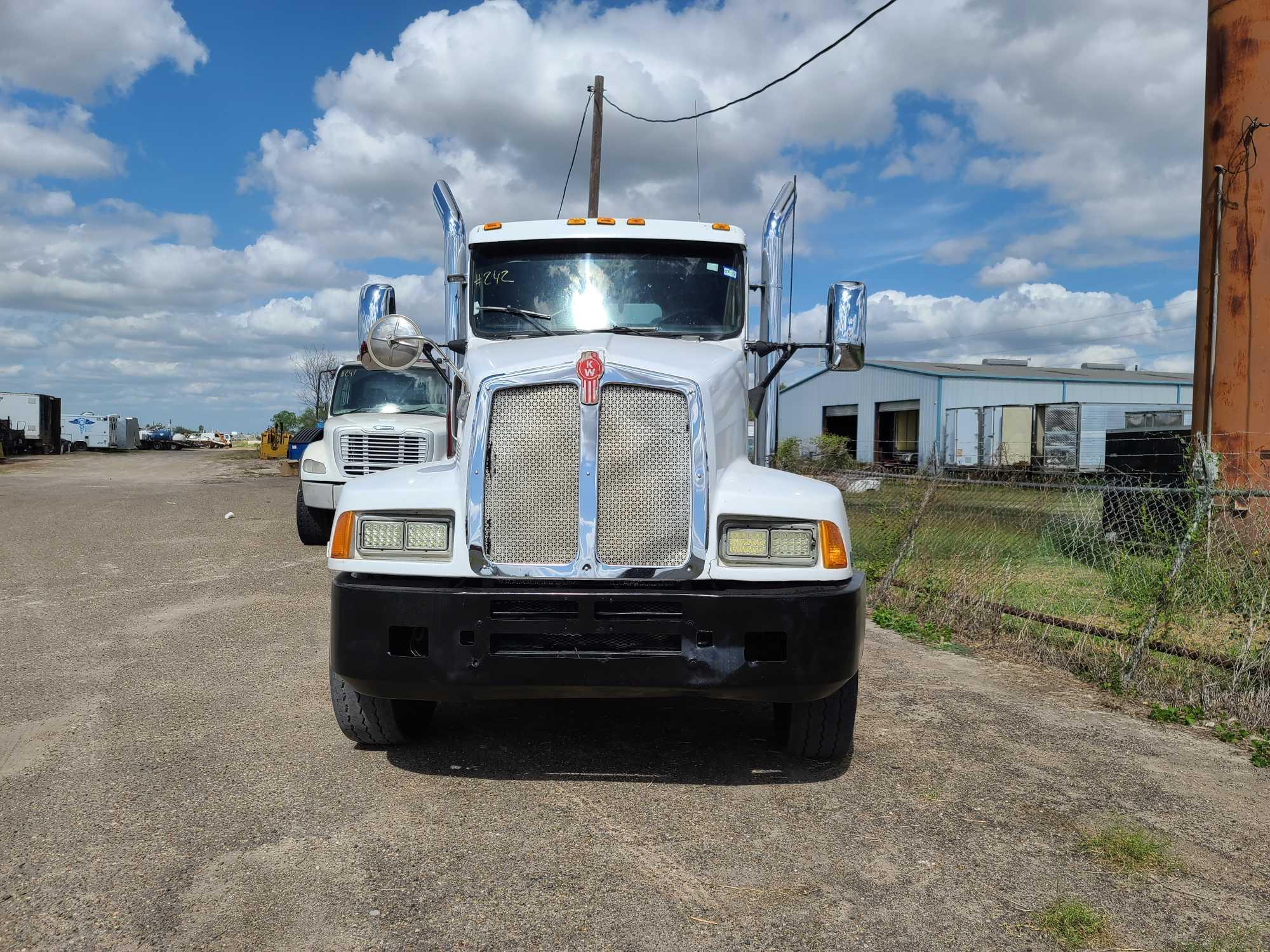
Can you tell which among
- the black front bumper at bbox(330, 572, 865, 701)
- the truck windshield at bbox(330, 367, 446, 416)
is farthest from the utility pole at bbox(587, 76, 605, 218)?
the black front bumper at bbox(330, 572, 865, 701)

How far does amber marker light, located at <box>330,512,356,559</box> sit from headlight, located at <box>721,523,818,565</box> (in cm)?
146

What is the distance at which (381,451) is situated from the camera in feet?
38.3

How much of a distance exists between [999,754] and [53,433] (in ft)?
185

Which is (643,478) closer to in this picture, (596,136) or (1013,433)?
(596,136)

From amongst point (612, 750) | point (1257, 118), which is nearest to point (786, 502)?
point (612, 750)

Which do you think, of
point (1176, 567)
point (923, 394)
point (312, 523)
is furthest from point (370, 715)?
point (923, 394)

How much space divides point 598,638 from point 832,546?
0.97 meters

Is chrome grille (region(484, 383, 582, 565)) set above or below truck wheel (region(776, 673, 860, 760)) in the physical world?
above

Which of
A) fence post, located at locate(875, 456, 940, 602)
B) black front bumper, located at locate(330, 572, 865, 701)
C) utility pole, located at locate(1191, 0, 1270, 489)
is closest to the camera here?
black front bumper, located at locate(330, 572, 865, 701)

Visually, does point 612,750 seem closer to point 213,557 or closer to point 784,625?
point 784,625

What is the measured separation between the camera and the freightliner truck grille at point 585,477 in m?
3.89

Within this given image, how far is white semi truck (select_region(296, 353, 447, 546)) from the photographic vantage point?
1170 centimetres

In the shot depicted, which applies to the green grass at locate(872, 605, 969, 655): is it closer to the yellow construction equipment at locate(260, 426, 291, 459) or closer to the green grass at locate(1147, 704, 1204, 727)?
the green grass at locate(1147, 704, 1204, 727)

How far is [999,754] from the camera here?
15.1ft
